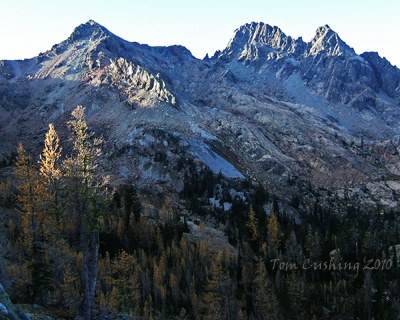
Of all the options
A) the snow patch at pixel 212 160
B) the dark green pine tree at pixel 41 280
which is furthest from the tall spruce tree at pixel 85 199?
the snow patch at pixel 212 160

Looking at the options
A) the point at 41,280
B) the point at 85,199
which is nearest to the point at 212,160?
the point at 41,280

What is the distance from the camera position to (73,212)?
2909cm

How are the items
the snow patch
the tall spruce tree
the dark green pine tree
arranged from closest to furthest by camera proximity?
the tall spruce tree → the dark green pine tree → the snow patch

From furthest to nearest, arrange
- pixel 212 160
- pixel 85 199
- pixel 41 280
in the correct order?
pixel 212 160 → pixel 41 280 → pixel 85 199

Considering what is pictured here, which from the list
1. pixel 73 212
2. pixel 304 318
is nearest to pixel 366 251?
pixel 304 318

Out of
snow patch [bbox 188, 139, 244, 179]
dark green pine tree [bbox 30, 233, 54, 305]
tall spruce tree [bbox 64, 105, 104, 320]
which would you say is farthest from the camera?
snow patch [bbox 188, 139, 244, 179]

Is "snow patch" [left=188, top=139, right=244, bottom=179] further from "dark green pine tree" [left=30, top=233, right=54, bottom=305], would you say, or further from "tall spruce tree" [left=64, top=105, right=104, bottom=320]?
"tall spruce tree" [left=64, top=105, right=104, bottom=320]

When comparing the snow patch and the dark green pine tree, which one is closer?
the dark green pine tree

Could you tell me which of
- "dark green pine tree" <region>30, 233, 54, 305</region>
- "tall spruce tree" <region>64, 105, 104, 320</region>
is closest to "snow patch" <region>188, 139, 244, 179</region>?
"dark green pine tree" <region>30, 233, 54, 305</region>

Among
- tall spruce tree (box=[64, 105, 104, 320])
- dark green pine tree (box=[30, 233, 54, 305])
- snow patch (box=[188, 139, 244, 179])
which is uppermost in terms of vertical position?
snow patch (box=[188, 139, 244, 179])

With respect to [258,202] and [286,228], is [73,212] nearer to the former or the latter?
[286,228]

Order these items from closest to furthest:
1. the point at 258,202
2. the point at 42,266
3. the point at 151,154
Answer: the point at 42,266, the point at 258,202, the point at 151,154

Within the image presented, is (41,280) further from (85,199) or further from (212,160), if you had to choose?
(212,160)

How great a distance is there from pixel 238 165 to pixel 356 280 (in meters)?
95.8
